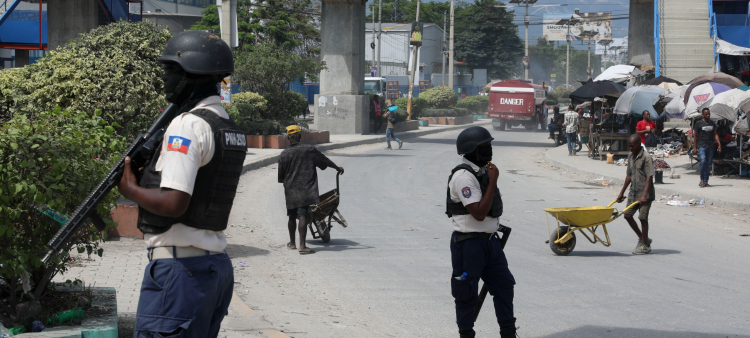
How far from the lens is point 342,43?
30.9 meters

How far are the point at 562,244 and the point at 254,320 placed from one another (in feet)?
15.6

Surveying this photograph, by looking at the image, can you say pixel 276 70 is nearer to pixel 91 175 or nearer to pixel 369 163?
pixel 369 163

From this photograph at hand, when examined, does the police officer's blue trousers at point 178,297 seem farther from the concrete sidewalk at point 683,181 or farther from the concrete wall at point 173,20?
→ the concrete wall at point 173,20

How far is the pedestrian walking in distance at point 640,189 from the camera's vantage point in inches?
361

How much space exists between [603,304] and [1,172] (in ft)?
16.5

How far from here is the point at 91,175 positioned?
4605mm

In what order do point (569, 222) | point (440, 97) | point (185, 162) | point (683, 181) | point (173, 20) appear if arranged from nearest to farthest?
point (185, 162)
point (569, 222)
point (683, 181)
point (440, 97)
point (173, 20)

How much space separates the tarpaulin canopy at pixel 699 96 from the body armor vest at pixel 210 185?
17.1 metres

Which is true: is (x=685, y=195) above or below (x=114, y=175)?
below

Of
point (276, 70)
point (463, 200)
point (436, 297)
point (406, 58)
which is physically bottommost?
point (436, 297)

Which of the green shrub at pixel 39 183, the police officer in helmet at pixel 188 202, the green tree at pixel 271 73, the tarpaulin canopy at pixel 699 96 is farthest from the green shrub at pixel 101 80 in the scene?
the green tree at pixel 271 73

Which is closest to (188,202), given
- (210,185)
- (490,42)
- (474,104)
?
(210,185)

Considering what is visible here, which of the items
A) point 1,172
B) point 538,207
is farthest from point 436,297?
point 538,207

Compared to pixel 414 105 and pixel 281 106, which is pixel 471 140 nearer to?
pixel 281 106
